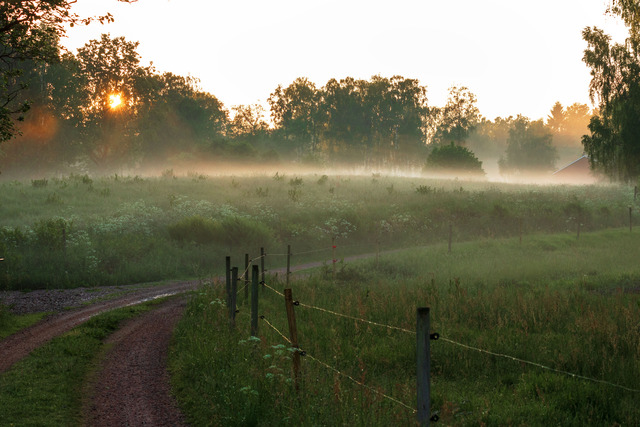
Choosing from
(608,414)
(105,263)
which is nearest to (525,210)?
(105,263)

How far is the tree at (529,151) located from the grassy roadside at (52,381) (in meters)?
118

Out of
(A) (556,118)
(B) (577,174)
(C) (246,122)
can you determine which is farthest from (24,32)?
(A) (556,118)

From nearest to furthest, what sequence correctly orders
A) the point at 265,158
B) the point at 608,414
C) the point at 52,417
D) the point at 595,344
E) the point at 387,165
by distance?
the point at 608,414 < the point at 52,417 < the point at 595,344 < the point at 265,158 < the point at 387,165

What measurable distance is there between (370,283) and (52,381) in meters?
13.4

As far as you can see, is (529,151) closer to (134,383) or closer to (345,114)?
(345,114)

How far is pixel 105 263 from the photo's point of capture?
25.9 meters

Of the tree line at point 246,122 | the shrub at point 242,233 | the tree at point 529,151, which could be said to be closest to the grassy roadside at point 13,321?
the shrub at point 242,233

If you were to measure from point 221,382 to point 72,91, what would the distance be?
72.0 meters

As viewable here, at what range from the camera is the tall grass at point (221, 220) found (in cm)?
2591

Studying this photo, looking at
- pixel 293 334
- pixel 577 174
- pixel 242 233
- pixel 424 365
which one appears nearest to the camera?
pixel 424 365

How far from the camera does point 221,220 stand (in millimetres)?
32781

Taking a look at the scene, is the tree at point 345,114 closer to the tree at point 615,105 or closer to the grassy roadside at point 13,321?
the tree at point 615,105

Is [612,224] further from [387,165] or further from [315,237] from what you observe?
[387,165]

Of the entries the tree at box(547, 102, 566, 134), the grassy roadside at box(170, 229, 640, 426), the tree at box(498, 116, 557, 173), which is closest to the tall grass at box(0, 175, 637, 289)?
the grassy roadside at box(170, 229, 640, 426)
